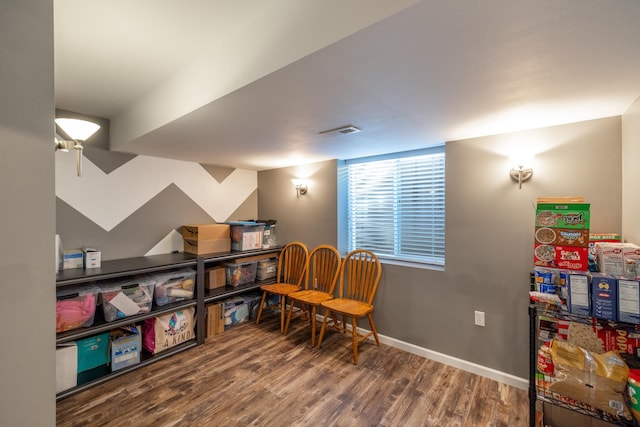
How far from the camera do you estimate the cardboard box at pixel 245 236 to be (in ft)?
10.8

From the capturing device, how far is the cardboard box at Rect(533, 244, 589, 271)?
1.34 m

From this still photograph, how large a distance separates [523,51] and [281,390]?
2.52m

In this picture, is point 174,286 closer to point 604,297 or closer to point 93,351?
point 93,351

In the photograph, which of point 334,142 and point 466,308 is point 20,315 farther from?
point 466,308

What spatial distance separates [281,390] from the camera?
2.08m

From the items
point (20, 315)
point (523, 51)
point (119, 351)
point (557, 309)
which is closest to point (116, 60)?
point (20, 315)

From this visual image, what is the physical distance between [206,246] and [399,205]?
2.26m

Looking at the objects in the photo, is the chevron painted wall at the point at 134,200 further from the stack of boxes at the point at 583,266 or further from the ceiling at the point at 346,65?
the stack of boxes at the point at 583,266

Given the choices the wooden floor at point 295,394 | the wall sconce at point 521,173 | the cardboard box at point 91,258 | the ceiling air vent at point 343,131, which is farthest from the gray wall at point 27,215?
the wall sconce at point 521,173

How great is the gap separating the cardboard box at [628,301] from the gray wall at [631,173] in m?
0.53

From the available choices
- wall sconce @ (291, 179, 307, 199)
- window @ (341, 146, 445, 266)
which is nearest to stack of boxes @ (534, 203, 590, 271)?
window @ (341, 146, 445, 266)

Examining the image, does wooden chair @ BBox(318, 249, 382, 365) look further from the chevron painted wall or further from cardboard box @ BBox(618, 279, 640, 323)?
the chevron painted wall

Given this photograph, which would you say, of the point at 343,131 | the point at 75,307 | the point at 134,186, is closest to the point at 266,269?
the point at 134,186

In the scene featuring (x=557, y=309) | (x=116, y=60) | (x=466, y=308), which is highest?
(x=116, y=60)
